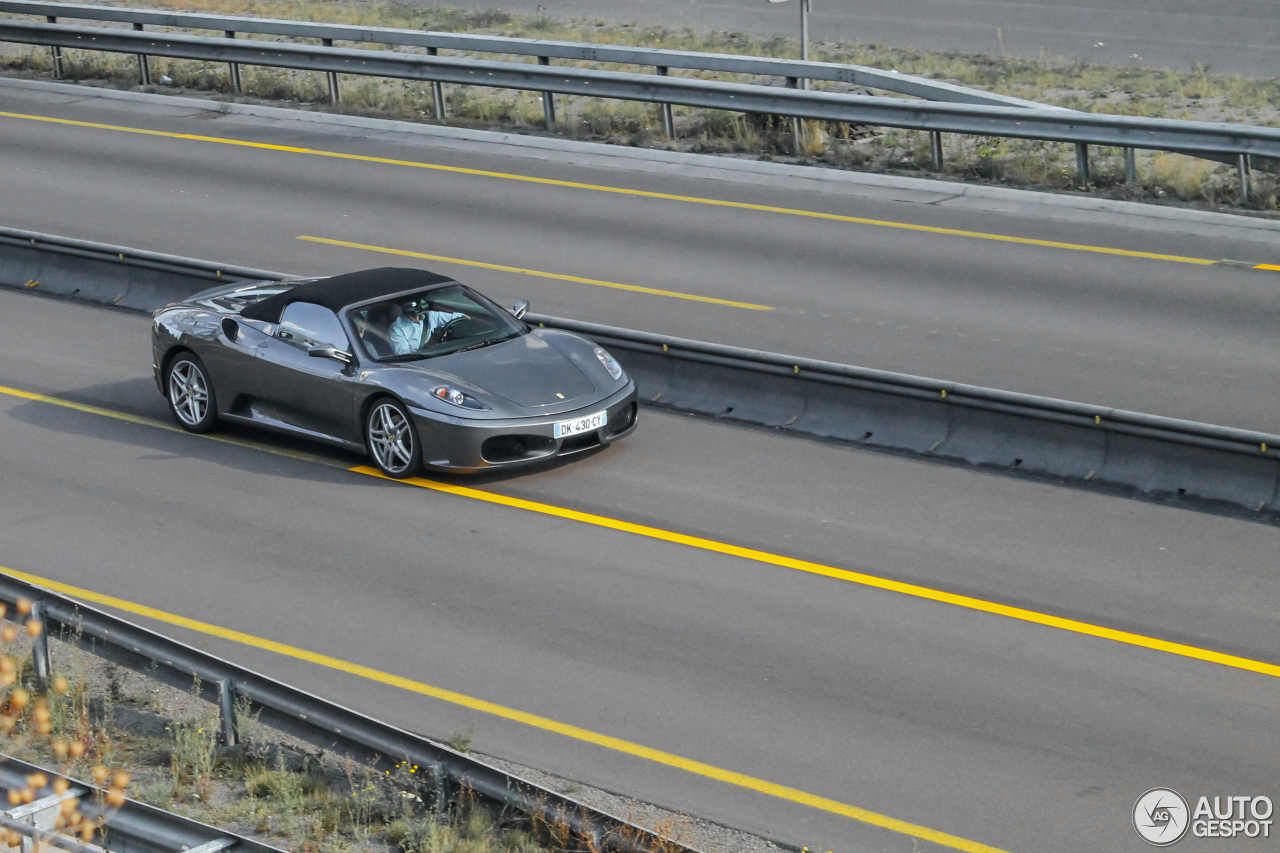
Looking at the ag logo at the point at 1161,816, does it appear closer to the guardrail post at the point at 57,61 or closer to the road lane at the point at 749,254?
the road lane at the point at 749,254

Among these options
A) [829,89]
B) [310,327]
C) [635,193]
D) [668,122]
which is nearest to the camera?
[310,327]

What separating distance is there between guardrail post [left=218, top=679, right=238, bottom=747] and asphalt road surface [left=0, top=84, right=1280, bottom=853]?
36.9 inches

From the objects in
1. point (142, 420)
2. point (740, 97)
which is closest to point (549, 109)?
point (740, 97)

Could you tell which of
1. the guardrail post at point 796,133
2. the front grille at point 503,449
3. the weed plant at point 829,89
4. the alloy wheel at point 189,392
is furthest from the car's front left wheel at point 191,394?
the guardrail post at point 796,133

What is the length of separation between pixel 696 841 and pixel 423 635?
2798 millimetres

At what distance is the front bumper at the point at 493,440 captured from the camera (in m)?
11.5

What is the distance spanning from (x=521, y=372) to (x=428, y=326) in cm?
95

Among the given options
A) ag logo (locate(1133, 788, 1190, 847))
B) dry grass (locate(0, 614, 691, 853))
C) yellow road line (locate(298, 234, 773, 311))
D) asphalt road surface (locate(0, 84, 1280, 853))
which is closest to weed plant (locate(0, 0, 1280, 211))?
asphalt road surface (locate(0, 84, 1280, 853))

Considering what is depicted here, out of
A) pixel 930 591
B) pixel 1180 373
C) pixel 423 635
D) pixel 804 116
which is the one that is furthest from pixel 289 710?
pixel 804 116

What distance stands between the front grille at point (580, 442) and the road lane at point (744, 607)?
274 millimetres

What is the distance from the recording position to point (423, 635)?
9.29m

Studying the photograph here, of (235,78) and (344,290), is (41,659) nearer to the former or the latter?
(344,290)

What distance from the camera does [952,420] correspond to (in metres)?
12.2

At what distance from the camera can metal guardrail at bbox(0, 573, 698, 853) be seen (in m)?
6.41
